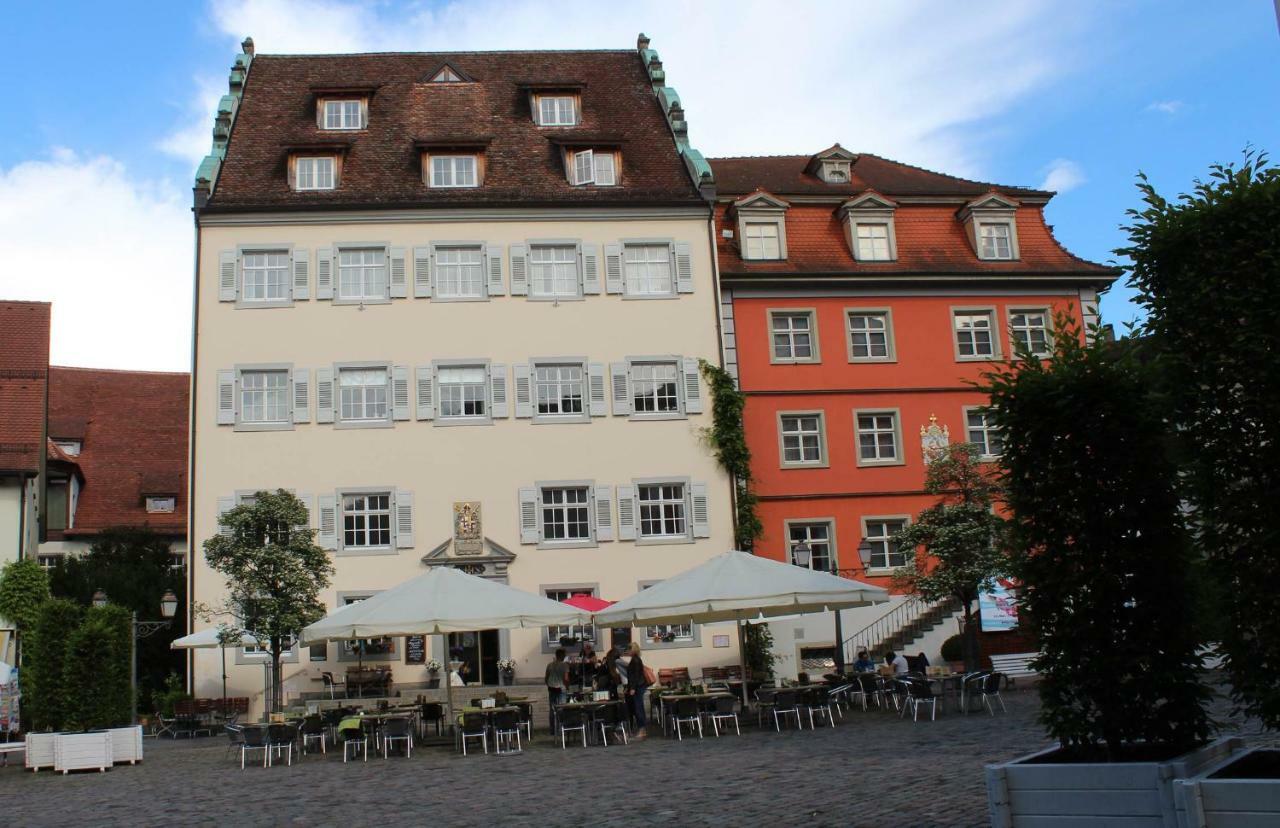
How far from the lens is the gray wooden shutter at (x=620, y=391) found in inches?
1149

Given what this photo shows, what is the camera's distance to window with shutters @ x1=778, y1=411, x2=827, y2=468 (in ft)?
99.7

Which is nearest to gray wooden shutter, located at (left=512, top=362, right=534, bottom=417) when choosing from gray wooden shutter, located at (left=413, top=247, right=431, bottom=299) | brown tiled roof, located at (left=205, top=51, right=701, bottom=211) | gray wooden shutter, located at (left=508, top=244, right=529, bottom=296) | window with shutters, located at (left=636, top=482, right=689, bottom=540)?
gray wooden shutter, located at (left=508, top=244, right=529, bottom=296)

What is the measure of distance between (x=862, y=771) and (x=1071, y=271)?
22270 mm

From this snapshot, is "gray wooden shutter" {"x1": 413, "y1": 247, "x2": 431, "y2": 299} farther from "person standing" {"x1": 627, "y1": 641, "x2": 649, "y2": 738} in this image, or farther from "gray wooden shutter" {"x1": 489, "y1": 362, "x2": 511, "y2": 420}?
"person standing" {"x1": 627, "y1": 641, "x2": 649, "y2": 738}

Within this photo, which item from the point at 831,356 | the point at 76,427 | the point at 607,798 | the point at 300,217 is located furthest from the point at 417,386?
the point at 607,798

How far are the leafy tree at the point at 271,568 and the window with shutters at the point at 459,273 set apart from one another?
8.64 m

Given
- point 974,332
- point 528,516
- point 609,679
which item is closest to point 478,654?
point 528,516

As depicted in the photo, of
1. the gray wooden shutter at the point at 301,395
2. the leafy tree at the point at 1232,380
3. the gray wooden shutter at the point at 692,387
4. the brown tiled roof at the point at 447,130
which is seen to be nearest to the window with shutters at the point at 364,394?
the gray wooden shutter at the point at 301,395

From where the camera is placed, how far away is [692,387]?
29.5 metres

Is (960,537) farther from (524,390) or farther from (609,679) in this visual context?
(524,390)

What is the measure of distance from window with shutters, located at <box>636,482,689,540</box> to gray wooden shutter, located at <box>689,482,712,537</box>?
0.63 feet

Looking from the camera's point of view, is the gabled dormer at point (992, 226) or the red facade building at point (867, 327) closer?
the red facade building at point (867, 327)

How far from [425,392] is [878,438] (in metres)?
10.7

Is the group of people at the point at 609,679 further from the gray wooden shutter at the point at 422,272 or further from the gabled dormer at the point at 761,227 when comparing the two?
the gabled dormer at the point at 761,227
